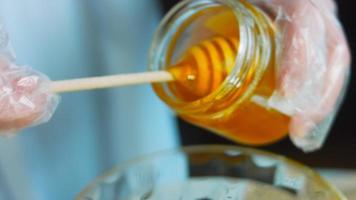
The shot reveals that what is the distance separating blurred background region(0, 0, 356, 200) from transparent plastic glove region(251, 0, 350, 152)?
14 centimetres

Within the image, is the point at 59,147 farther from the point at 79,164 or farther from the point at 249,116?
the point at 249,116

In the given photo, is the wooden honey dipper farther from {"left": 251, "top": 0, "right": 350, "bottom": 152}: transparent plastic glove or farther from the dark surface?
the dark surface

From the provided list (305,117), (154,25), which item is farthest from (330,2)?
(154,25)

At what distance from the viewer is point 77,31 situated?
0.49 metres

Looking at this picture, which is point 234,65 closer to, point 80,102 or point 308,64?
point 308,64

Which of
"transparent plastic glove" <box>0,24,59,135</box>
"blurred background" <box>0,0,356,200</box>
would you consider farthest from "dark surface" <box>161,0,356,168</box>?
"transparent plastic glove" <box>0,24,59,135</box>

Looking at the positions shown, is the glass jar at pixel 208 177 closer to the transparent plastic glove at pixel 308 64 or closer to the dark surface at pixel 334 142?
the transparent plastic glove at pixel 308 64

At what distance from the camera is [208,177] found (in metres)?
0.48

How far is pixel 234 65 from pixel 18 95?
0.50 feet

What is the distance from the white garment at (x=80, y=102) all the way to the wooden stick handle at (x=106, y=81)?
101 mm

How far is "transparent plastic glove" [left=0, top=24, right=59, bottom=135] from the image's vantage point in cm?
31

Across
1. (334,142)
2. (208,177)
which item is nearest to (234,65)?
(208,177)

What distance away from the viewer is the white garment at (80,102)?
435 mm

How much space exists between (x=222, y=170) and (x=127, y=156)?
0.47 feet
